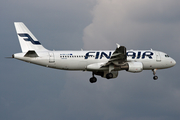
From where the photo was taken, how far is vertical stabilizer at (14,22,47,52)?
213 feet

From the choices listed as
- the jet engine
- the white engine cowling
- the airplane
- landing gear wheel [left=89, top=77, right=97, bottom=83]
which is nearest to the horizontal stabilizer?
the airplane

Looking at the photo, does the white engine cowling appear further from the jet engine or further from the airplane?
the jet engine

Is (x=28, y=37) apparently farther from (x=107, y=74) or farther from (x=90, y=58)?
(x=107, y=74)

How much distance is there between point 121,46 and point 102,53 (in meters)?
7.40

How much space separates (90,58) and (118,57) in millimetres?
5527

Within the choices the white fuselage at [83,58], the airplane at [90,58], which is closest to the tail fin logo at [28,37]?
the airplane at [90,58]

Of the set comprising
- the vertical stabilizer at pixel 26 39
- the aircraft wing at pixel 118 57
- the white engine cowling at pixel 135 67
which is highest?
the vertical stabilizer at pixel 26 39

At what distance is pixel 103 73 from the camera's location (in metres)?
69.1

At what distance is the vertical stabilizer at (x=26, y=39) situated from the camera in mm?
65000

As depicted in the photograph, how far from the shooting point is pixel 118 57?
6122 cm

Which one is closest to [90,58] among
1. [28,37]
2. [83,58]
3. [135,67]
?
[83,58]

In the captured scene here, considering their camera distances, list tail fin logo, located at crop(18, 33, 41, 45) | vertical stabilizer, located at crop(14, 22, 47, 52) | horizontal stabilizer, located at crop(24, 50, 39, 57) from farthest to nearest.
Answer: tail fin logo, located at crop(18, 33, 41, 45) < vertical stabilizer, located at crop(14, 22, 47, 52) < horizontal stabilizer, located at crop(24, 50, 39, 57)

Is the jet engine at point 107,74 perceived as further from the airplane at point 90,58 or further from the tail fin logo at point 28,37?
the tail fin logo at point 28,37

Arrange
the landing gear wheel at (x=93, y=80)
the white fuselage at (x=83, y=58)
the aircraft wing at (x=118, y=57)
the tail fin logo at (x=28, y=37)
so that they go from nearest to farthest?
the aircraft wing at (x=118, y=57)
the white fuselage at (x=83, y=58)
the tail fin logo at (x=28, y=37)
the landing gear wheel at (x=93, y=80)
